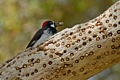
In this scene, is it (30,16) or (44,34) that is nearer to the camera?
(44,34)

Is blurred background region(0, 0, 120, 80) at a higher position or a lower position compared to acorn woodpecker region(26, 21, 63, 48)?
higher

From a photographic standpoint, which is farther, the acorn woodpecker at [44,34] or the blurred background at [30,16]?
the blurred background at [30,16]

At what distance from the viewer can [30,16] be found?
257 inches

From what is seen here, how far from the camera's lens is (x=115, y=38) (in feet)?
8.93

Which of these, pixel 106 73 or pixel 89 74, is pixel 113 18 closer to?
pixel 89 74

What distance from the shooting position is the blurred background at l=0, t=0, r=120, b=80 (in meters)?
6.36

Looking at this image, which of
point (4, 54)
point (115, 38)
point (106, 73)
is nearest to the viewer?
point (115, 38)

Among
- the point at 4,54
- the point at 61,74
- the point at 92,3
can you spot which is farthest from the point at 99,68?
the point at 92,3

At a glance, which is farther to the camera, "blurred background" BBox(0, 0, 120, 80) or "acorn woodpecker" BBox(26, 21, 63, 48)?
"blurred background" BBox(0, 0, 120, 80)

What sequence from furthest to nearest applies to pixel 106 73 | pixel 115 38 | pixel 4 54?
pixel 106 73, pixel 4 54, pixel 115 38

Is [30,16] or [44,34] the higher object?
[30,16]

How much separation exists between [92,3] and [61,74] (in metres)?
4.19

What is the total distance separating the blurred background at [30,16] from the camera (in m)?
6.36

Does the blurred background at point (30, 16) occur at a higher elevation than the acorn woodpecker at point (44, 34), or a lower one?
higher
